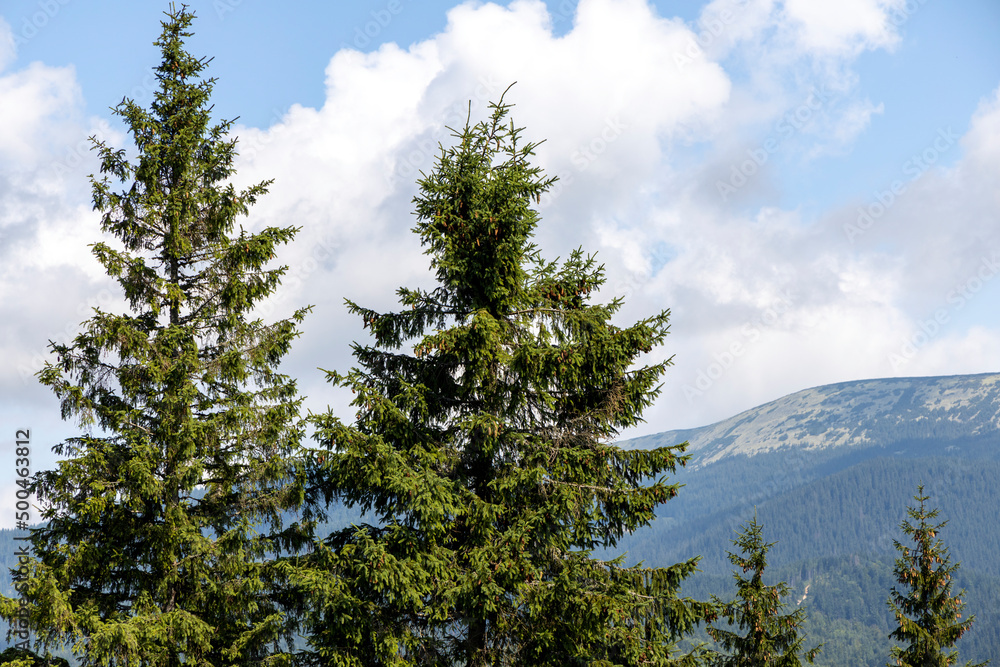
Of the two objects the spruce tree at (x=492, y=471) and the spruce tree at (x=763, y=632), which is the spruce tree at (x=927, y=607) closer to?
the spruce tree at (x=763, y=632)

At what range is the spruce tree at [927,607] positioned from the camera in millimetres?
24266

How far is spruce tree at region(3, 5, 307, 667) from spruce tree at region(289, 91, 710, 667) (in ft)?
5.32

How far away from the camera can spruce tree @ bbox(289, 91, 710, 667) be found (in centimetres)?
1273

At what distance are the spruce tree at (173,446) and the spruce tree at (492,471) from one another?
5.32 ft

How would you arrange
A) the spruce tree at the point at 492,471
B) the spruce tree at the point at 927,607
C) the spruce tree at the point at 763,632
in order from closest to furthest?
1. the spruce tree at the point at 492,471
2. the spruce tree at the point at 763,632
3. the spruce tree at the point at 927,607

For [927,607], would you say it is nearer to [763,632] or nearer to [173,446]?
[763,632]

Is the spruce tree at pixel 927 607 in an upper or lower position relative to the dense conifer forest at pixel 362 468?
lower

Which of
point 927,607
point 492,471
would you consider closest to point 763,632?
point 927,607

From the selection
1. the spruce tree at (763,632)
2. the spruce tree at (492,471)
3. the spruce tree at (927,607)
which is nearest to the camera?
the spruce tree at (492,471)

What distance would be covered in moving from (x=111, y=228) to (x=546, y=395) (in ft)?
30.1

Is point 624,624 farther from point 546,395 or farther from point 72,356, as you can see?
point 72,356

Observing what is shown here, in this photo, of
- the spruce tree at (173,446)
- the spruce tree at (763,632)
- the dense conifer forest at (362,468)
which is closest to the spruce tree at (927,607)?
the spruce tree at (763,632)

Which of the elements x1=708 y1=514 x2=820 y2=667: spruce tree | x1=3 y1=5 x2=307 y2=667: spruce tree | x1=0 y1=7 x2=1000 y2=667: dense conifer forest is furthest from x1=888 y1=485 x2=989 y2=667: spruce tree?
x1=3 y1=5 x2=307 y2=667: spruce tree

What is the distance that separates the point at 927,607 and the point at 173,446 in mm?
22095
